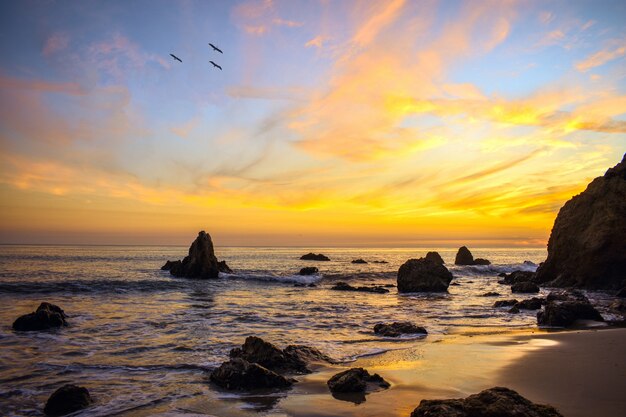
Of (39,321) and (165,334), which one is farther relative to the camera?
(39,321)

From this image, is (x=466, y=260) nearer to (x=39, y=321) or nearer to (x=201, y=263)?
(x=201, y=263)

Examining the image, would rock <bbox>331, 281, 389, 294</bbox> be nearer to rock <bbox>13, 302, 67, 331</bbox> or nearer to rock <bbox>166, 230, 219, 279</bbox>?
→ rock <bbox>166, 230, 219, 279</bbox>

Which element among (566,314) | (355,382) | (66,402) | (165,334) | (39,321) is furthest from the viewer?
(566,314)

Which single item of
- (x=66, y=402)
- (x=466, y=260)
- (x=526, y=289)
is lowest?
(x=526, y=289)

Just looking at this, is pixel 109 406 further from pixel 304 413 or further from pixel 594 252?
pixel 594 252

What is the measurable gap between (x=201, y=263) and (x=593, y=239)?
4226 cm

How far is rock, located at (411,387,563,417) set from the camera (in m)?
5.46

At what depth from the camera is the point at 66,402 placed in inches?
308

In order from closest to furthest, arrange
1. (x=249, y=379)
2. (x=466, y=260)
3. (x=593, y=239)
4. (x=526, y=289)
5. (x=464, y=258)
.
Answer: (x=249, y=379), (x=593, y=239), (x=526, y=289), (x=466, y=260), (x=464, y=258)

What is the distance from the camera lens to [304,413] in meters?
7.30

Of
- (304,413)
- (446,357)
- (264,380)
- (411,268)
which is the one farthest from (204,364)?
(411,268)

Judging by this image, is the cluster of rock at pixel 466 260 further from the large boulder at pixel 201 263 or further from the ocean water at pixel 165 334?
the large boulder at pixel 201 263

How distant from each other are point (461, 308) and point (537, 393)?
18581mm

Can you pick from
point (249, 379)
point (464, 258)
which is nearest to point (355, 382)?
point (249, 379)
